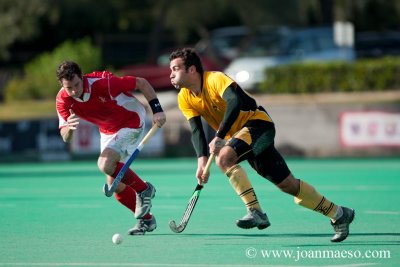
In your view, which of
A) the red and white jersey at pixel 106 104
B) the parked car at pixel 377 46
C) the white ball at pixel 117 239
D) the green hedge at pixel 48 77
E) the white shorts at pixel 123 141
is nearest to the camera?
the white ball at pixel 117 239

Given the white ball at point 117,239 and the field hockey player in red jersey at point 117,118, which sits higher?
the field hockey player in red jersey at point 117,118

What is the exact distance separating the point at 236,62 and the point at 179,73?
18810 millimetres

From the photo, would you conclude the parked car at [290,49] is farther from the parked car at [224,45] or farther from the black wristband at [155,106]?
the black wristband at [155,106]

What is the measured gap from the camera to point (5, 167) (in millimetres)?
21875

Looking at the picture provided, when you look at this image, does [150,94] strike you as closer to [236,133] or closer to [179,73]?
[179,73]

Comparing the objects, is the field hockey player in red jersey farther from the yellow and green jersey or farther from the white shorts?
the yellow and green jersey

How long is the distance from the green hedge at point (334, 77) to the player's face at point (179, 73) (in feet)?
54.7

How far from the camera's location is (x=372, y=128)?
22.1m

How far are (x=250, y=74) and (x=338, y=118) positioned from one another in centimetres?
536

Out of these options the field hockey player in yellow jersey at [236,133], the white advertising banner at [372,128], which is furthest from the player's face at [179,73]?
the white advertising banner at [372,128]

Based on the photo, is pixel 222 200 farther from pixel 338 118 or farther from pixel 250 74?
pixel 250 74

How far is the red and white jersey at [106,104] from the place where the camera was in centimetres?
986

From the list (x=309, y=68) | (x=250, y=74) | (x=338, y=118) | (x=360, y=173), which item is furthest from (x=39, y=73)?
(x=360, y=173)

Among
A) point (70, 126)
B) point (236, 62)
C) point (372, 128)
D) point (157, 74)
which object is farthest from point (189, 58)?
point (157, 74)
